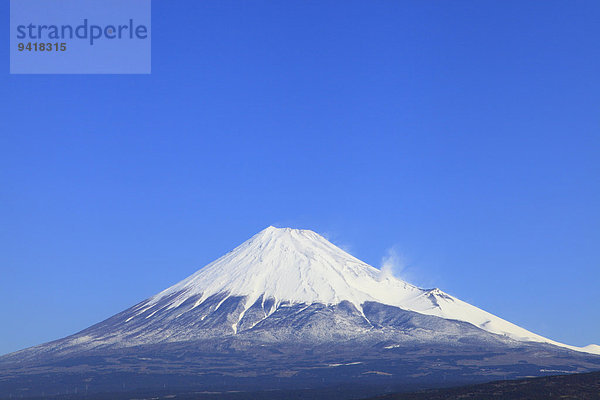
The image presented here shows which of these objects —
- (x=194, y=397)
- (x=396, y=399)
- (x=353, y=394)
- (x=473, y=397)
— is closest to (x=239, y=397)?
(x=194, y=397)

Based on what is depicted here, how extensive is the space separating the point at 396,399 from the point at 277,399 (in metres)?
53.6

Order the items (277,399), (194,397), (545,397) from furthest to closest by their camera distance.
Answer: (194,397) → (277,399) → (545,397)

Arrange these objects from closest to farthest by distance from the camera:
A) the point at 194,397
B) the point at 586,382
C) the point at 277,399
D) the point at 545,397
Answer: the point at 545,397 → the point at 586,382 → the point at 277,399 → the point at 194,397

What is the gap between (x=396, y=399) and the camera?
128m

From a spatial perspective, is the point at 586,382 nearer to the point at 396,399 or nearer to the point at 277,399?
the point at 396,399

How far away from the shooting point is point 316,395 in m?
184

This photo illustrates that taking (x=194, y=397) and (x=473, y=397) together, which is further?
(x=194, y=397)

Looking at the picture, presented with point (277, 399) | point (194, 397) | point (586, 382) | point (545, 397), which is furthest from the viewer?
point (194, 397)

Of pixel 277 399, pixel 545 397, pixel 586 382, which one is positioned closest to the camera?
pixel 545 397

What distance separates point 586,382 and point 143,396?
11924cm

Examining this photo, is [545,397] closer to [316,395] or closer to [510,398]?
[510,398]

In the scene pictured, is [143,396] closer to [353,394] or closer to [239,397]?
[239,397]

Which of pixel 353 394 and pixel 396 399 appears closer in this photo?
pixel 396 399

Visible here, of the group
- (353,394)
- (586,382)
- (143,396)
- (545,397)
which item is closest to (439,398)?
(545,397)
